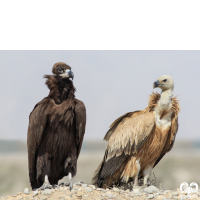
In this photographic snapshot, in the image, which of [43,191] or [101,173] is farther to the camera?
[101,173]

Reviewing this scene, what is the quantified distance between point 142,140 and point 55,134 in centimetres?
215

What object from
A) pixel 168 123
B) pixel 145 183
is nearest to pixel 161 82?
pixel 168 123

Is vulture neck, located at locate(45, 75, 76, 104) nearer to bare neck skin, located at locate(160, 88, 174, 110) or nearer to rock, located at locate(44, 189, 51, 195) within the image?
rock, located at locate(44, 189, 51, 195)

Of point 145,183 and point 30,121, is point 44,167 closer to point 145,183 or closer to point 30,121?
point 30,121

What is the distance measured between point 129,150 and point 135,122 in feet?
2.22

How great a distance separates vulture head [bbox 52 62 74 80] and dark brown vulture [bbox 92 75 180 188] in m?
2.04

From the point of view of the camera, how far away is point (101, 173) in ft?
31.8

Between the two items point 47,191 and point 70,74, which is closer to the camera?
point 47,191

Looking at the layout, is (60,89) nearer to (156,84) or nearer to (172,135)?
(156,84)

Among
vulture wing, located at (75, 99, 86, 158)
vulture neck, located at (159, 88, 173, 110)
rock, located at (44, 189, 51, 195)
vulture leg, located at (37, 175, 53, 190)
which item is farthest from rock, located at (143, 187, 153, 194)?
rock, located at (44, 189, 51, 195)

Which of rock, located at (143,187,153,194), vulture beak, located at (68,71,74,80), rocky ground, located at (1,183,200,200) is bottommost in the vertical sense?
rocky ground, located at (1,183,200,200)

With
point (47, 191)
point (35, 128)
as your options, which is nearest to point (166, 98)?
point (35, 128)

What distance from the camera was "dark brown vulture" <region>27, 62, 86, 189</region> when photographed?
821 cm

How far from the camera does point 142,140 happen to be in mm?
9227
